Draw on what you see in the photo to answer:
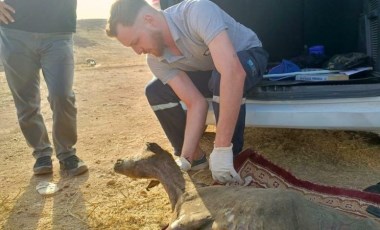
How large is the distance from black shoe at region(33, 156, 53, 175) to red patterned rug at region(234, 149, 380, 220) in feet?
5.60

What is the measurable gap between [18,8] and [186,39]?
1549 millimetres

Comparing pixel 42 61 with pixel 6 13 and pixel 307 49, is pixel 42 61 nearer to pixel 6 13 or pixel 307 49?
pixel 6 13

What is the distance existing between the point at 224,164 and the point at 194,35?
2.78 feet

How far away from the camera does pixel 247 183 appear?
8.63 ft

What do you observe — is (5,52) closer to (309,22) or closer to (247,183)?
(247,183)

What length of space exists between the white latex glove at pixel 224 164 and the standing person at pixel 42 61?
1479 mm

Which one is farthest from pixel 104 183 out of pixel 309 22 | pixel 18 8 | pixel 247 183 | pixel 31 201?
pixel 309 22

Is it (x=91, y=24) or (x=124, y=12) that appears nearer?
(x=124, y=12)

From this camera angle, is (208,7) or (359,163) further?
(359,163)

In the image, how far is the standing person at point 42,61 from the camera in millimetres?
3512

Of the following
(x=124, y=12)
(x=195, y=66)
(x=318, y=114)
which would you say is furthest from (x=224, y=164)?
(x=124, y=12)

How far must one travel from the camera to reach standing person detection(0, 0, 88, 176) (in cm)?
351

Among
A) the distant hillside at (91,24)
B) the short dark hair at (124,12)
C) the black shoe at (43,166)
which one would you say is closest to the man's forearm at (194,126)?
the short dark hair at (124,12)

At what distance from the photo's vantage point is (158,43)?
2824mm
